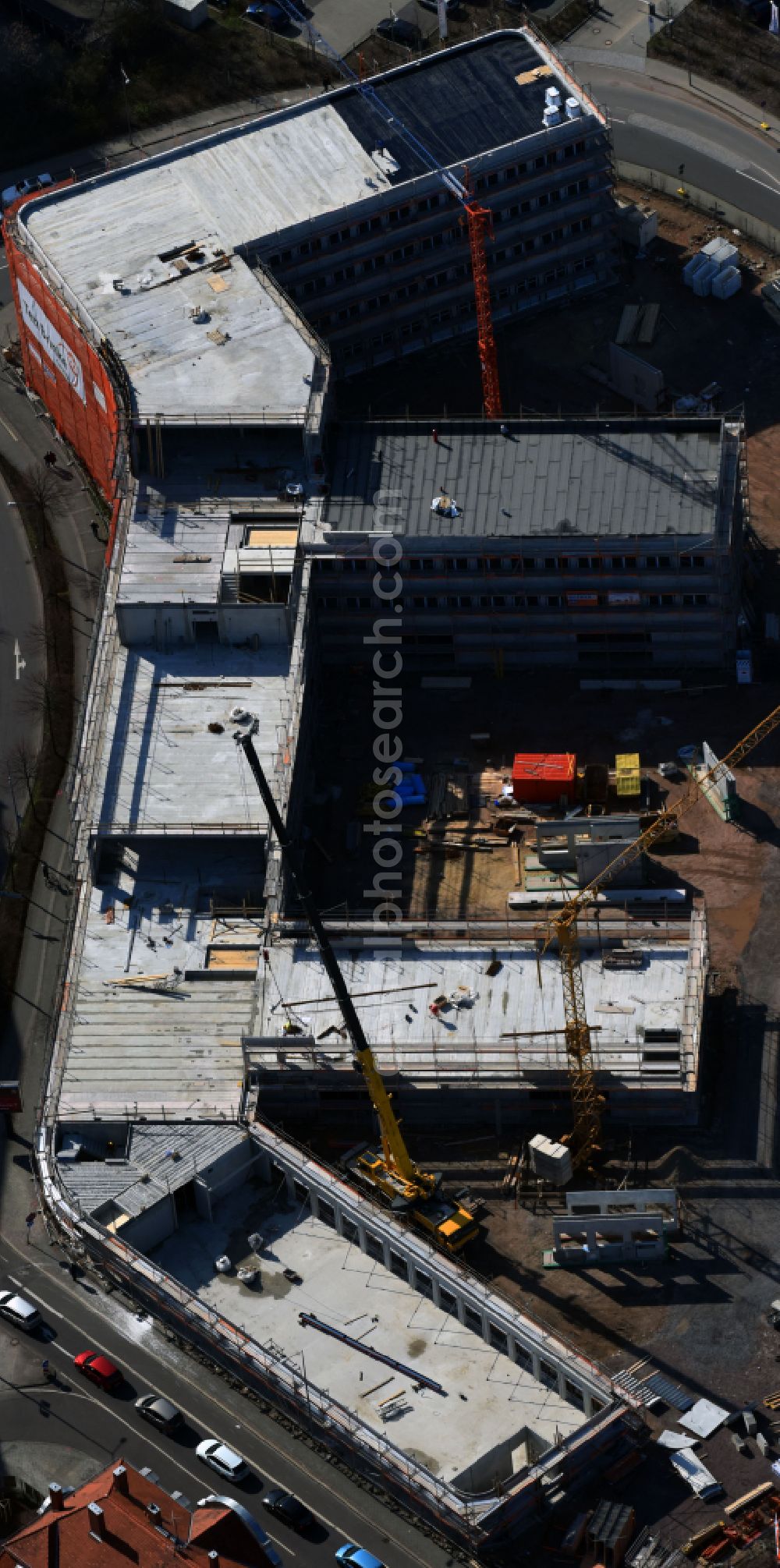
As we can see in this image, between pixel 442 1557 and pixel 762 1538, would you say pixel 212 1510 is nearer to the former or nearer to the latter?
pixel 442 1557

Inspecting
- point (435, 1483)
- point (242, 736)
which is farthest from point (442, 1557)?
point (242, 736)

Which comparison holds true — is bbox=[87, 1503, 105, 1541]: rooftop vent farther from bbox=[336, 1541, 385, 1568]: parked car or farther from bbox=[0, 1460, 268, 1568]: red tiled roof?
bbox=[336, 1541, 385, 1568]: parked car

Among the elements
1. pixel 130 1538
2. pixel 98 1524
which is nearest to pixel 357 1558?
pixel 130 1538

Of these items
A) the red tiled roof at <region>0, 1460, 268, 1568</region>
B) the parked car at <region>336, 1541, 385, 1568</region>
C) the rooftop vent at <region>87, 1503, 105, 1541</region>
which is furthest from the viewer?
the parked car at <region>336, 1541, 385, 1568</region>

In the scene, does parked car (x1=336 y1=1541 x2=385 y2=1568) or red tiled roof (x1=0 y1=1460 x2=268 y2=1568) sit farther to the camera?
parked car (x1=336 y1=1541 x2=385 y2=1568)

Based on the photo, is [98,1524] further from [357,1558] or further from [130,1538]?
[357,1558]

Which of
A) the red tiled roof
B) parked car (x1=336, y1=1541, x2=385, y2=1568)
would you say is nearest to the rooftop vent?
the red tiled roof
